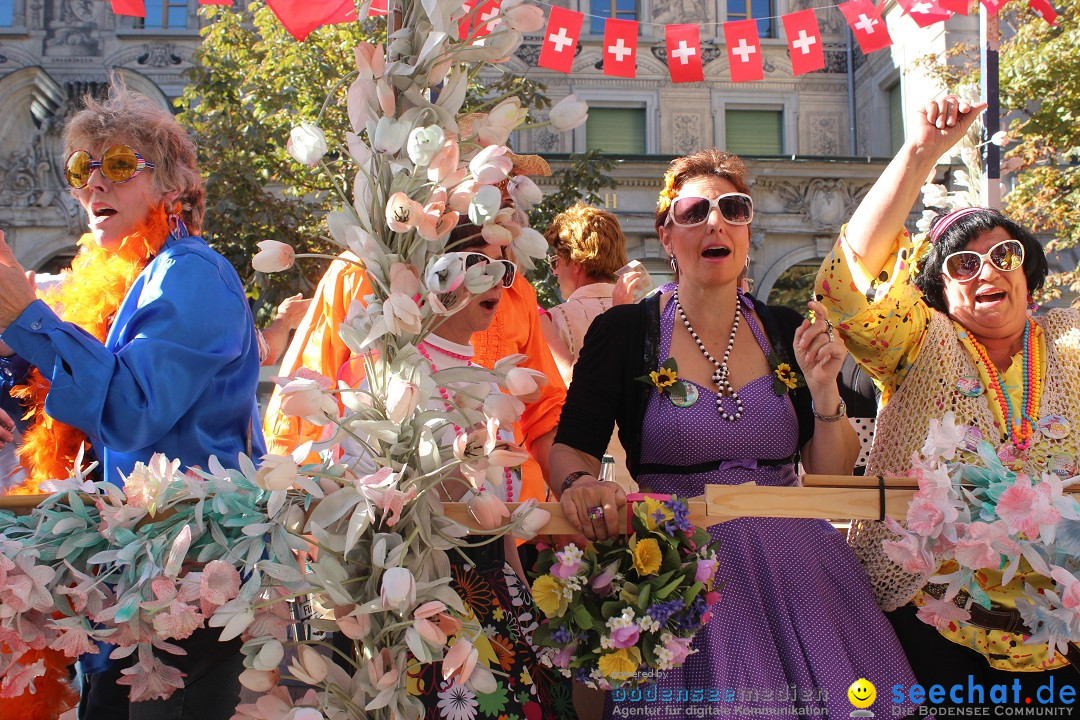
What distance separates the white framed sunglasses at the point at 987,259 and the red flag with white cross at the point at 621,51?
7.60 ft

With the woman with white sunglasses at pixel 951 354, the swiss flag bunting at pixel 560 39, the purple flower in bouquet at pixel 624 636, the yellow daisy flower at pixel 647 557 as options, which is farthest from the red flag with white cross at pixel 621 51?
the purple flower in bouquet at pixel 624 636

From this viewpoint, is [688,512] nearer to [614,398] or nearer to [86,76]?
[614,398]

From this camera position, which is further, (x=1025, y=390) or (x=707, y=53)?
(x=707, y=53)

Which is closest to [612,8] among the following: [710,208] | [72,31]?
[72,31]

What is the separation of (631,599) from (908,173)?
1214mm

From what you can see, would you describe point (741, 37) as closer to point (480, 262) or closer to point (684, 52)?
point (684, 52)

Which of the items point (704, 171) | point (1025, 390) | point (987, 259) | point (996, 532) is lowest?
point (996, 532)

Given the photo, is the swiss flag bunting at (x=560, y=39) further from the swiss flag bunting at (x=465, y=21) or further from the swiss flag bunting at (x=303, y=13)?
the swiss flag bunting at (x=465, y=21)

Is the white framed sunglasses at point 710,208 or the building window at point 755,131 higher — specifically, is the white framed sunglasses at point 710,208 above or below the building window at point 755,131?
below

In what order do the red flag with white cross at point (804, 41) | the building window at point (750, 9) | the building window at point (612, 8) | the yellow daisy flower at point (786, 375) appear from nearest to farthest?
the yellow daisy flower at point (786, 375) → the red flag with white cross at point (804, 41) → the building window at point (750, 9) → the building window at point (612, 8)

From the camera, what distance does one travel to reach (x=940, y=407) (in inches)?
97.0

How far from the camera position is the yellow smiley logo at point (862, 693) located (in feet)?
6.79

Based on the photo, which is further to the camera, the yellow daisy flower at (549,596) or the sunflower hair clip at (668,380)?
the sunflower hair clip at (668,380)

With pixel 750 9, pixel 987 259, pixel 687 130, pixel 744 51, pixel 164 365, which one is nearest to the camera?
pixel 164 365
